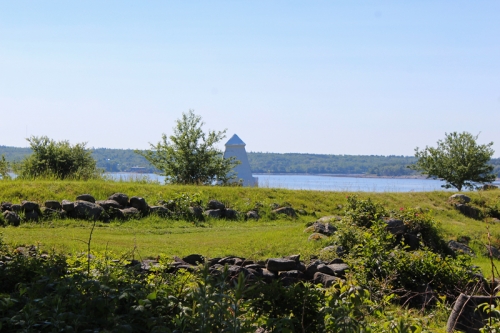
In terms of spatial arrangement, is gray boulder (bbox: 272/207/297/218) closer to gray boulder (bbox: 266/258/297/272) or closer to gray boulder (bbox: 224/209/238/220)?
gray boulder (bbox: 224/209/238/220)

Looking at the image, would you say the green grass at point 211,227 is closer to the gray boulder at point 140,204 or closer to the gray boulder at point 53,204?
the gray boulder at point 140,204

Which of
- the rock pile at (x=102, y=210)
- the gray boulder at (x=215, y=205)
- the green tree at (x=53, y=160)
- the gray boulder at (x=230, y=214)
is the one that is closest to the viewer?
the rock pile at (x=102, y=210)

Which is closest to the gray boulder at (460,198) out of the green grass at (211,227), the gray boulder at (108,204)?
the green grass at (211,227)

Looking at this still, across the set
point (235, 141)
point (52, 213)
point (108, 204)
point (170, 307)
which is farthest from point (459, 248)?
point (235, 141)

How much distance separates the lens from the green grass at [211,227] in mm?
11062

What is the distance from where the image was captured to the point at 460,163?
111 feet

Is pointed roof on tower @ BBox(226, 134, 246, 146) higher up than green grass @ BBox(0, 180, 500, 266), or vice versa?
pointed roof on tower @ BBox(226, 134, 246, 146)

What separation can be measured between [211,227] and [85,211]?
3.20m

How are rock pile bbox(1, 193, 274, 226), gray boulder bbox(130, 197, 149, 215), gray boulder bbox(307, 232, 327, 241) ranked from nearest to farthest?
gray boulder bbox(307, 232, 327, 241) < rock pile bbox(1, 193, 274, 226) < gray boulder bbox(130, 197, 149, 215)

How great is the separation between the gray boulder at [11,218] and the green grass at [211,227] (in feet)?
1.00

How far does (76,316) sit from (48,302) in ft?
1.50

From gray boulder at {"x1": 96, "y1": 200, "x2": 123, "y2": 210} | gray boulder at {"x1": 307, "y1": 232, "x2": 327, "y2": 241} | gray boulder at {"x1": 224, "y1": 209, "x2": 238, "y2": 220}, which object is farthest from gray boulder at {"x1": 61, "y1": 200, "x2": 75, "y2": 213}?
gray boulder at {"x1": 307, "y1": 232, "x2": 327, "y2": 241}

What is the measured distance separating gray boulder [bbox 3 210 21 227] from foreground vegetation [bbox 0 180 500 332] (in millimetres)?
280

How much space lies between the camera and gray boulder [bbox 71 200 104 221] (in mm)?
13883
